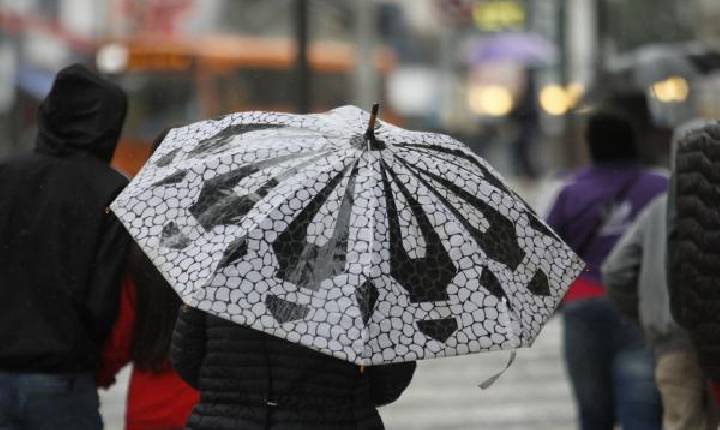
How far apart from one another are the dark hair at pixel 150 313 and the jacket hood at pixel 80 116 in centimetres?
37

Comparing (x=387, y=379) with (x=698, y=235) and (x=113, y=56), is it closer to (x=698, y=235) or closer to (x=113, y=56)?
(x=698, y=235)

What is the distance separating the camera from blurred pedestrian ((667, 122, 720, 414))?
463cm

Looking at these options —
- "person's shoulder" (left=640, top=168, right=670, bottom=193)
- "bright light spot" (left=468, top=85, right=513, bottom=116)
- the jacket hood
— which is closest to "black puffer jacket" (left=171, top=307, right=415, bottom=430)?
the jacket hood

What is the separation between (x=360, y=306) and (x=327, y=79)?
31926mm

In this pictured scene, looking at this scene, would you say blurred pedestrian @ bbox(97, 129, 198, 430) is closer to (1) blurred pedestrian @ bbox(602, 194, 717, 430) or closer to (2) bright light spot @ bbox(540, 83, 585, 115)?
(1) blurred pedestrian @ bbox(602, 194, 717, 430)

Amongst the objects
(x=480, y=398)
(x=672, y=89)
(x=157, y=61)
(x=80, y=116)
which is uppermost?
(x=80, y=116)

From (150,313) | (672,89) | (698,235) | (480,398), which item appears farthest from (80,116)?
(672,89)

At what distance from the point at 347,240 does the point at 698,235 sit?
1328 millimetres

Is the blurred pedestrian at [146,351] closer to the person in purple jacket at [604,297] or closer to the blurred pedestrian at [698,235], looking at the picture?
the blurred pedestrian at [698,235]

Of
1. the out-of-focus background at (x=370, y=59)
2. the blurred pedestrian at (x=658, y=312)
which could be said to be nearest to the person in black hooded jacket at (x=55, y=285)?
the blurred pedestrian at (x=658, y=312)

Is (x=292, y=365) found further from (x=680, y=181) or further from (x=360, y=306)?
(x=680, y=181)

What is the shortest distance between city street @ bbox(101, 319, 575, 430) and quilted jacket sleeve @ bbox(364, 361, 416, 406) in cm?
623

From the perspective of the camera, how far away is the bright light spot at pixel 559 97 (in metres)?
22.3

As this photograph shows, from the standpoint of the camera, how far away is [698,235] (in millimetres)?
4637
